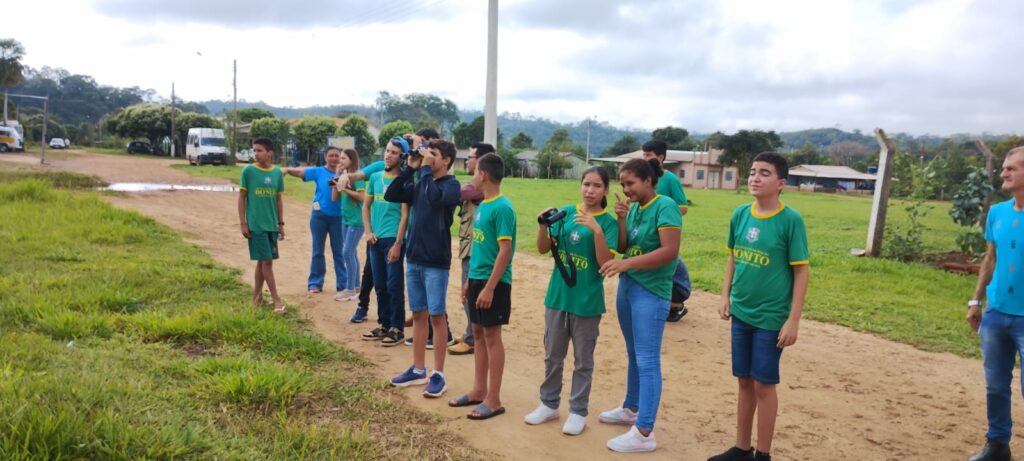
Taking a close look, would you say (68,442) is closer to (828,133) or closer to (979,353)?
(979,353)

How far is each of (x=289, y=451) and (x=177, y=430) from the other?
567 millimetres

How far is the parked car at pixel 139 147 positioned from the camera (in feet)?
183

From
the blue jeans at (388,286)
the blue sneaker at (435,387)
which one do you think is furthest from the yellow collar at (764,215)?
the blue jeans at (388,286)

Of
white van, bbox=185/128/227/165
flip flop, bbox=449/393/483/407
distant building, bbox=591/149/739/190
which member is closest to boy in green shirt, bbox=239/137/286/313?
flip flop, bbox=449/393/483/407

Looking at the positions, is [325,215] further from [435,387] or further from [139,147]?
[139,147]

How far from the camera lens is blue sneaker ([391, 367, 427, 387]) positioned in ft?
15.9

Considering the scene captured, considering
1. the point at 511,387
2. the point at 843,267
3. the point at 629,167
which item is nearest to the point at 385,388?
the point at 511,387

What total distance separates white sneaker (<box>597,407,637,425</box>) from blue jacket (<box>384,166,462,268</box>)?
1.49 meters

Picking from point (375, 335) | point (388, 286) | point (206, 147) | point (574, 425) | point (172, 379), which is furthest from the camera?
point (206, 147)

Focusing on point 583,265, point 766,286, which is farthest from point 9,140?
point 766,286

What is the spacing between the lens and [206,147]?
3856 centimetres

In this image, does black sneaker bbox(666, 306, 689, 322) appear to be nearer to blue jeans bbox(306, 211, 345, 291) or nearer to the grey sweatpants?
the grey sweatpants

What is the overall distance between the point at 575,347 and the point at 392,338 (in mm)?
Answer: 2339

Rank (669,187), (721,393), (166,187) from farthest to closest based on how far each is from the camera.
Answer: (166,187) → (669,187) → (721,393)
